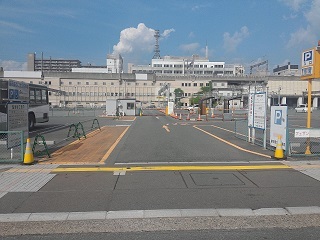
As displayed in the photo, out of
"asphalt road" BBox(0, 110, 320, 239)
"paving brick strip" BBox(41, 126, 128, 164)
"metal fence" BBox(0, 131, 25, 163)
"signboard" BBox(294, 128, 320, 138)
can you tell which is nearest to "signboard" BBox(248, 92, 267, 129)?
"signboard" BBox(294, 128, 320, 138)

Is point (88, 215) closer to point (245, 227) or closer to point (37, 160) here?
point (245, 227)

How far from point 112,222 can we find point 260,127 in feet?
30.6

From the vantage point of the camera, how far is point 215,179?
7.50m

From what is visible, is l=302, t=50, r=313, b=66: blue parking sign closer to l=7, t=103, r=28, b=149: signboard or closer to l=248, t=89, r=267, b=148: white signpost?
l=248, t=89, r=267, b=148: white signpost

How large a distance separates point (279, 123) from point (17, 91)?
14.2 metres

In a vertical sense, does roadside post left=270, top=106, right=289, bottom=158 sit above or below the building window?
below

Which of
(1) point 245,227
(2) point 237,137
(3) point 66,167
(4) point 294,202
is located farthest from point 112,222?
(2) point 237,137

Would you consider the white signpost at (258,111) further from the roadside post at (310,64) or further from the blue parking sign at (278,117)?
the roadside post at (310,64)

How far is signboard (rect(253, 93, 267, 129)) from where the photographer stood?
12262 mm

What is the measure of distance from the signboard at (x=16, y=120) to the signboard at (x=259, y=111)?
9414mm

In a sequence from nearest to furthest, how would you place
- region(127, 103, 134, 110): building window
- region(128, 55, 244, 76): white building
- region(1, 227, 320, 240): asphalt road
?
region(1, 227, 320, 240): asphalt road → region(127, 103, 134, 110): building window → region(128, 55, 244, 76): white building

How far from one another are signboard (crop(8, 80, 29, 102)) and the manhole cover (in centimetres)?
1260

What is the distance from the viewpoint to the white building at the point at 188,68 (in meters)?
146

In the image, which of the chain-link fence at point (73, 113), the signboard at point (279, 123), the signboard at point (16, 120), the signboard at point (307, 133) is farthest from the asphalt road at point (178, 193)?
the chain-link fence at point (73, 113)
